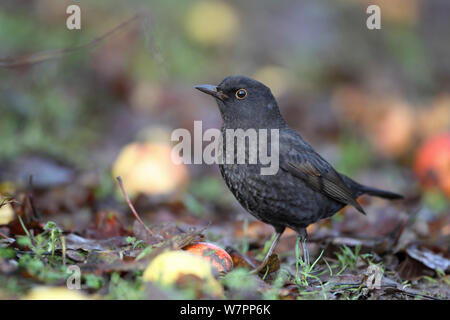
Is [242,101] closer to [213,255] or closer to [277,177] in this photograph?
[277,177]

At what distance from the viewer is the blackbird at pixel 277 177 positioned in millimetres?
4277

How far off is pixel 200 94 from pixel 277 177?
612 cm

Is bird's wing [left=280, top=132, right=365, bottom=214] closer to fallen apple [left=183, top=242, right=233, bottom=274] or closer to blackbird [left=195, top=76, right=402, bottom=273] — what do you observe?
blackbird [left=195, top=76, right=402, bottom=273]

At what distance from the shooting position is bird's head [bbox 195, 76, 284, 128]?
459 cm

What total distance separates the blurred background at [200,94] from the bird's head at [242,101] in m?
0.61

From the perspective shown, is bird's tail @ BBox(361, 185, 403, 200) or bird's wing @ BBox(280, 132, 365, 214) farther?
bird's tail @ BBox(361, 185, 403, 200)

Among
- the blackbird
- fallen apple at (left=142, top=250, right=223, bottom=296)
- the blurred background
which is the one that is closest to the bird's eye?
the blackbird

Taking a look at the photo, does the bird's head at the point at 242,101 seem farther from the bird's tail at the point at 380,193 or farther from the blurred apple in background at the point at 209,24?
the blurred apple in background at the point at 209,24

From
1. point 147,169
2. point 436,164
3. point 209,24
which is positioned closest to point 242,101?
point 147,169

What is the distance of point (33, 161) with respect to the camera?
649cm

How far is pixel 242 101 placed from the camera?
4.61 meters

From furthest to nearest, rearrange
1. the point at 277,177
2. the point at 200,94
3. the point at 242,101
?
the point at 200,94 → the point at 242,101 → the point at 277,177

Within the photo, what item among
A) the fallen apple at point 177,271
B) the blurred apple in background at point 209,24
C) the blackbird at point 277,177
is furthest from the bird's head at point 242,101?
the blurred apple in background at point 209,24
